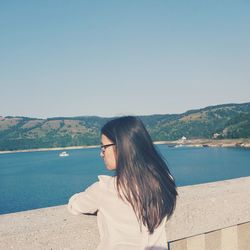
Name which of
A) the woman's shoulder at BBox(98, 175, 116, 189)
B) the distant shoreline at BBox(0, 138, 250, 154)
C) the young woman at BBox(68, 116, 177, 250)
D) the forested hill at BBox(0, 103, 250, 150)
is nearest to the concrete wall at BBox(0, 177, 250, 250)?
the young woman at BBox(68, 116, 177, 250)

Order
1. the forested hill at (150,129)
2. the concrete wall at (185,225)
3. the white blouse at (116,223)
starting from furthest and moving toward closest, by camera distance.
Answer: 1. the forested hill at (150,129)
2. the concrete wall at (185,225)
3. the white blouse at (116,223)

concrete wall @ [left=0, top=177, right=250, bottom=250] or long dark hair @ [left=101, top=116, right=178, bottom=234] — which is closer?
long dark hair @ [left=101, top=116, right=178, bottom=234]

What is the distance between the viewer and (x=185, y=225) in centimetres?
220

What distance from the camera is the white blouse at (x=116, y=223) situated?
1.58 m

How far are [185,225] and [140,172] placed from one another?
2.24 ft

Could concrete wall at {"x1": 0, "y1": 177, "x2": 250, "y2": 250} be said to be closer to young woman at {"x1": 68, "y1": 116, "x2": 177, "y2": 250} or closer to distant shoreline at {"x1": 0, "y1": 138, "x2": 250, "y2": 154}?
young woman at {"x1": 68, "y1": 116, "x2": 177, "y2": 250}

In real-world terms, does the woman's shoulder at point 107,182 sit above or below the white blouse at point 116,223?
above

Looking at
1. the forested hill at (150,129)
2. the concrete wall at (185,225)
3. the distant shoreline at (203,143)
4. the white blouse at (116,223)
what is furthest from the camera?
the forested hill at (150,129)

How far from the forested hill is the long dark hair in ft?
459

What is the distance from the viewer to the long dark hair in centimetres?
162

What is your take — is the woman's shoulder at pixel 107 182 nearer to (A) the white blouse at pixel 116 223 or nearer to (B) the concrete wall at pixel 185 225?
(A) the white blouse at pixel 116 223

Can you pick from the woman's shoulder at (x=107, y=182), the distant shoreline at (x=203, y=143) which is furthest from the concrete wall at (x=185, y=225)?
the distant shoreline at (x=203, y=143)

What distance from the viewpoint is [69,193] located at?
4619 cm

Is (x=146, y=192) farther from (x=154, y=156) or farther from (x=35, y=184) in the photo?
(x=35, y=184)
